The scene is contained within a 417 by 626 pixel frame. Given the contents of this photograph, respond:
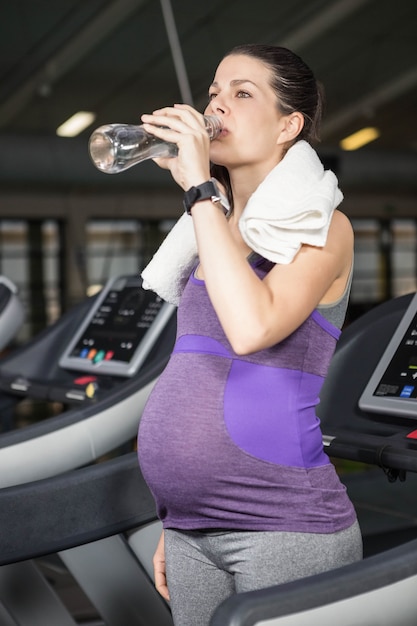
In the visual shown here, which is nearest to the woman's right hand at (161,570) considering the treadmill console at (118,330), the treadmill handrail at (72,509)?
the treadmill handrail at (72,509)

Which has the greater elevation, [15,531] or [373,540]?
[15,531]

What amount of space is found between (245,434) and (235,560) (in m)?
0.18

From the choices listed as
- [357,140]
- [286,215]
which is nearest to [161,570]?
[286,215]

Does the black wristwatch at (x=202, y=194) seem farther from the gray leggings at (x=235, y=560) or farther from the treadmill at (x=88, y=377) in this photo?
the treadmill at (x=88, y=377)

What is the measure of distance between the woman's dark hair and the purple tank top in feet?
0.80

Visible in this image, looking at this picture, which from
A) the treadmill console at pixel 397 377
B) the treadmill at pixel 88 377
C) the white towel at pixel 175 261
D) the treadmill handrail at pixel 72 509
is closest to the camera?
the white towel at pixel 175 261

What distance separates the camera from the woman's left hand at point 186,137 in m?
1.22

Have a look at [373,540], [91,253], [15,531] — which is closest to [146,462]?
[15,531]

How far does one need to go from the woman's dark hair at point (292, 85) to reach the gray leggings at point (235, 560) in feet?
1.82

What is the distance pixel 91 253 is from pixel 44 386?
3.72 meters

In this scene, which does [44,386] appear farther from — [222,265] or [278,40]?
[278,40]

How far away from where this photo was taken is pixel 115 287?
3.22 m

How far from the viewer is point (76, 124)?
245 inches

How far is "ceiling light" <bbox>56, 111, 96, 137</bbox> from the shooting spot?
6.05 metres
